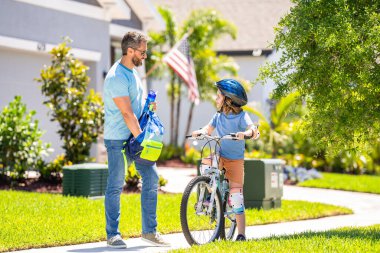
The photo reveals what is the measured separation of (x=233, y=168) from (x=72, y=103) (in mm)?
6950

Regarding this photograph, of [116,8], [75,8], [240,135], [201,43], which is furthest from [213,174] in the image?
[201,43]

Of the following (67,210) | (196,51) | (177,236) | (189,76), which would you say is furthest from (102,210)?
(196,51)

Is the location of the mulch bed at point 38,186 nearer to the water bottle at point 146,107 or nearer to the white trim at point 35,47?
the white trim at point 35,47

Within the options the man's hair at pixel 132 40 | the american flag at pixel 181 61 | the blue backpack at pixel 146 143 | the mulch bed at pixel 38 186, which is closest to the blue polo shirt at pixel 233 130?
the blue backpack at pixel 146 143

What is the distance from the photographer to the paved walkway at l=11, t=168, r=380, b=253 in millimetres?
8773

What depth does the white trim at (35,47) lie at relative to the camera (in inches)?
666

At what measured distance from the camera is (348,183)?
19.0 meters

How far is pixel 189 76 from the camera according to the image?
20375mm

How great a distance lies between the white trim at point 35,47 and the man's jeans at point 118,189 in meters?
8.94

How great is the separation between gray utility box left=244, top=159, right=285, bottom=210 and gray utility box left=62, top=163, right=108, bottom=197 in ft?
7.90

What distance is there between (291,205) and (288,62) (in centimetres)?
449

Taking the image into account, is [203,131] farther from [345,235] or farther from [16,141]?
[16,141]

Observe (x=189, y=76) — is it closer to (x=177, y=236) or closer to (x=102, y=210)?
(x=102, y=210)

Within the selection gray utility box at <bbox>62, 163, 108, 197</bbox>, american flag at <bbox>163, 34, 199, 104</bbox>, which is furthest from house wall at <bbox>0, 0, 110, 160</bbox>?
gray utility box at <bbox>62, 163, 108, 197</bbox>
